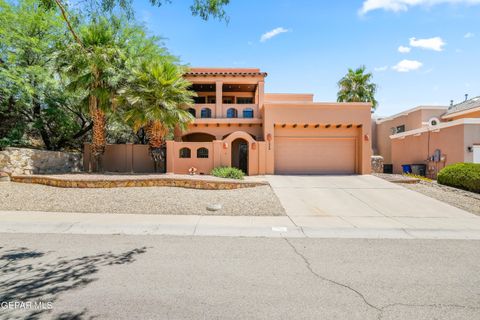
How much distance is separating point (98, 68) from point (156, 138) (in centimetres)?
507

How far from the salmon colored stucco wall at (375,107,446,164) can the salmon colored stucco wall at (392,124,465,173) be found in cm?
206

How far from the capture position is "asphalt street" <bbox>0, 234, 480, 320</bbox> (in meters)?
3.26

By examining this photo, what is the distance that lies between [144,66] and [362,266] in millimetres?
15264

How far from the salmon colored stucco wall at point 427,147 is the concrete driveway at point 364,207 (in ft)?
18.3

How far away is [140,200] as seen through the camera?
32.0 ft

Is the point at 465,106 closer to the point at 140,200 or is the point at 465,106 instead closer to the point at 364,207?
the point at 364,207

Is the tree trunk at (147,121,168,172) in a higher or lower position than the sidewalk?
higher

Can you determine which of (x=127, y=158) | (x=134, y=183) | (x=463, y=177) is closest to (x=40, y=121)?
(x=127, y=158)

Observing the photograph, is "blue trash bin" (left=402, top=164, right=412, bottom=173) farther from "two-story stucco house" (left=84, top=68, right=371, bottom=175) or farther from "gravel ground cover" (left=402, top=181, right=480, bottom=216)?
"gravel ground cover" (left=402, top=181, right=480, bottom=216)

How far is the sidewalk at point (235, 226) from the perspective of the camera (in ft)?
22.0

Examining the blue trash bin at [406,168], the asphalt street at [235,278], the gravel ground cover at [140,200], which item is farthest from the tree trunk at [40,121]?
the blue trash bin at [406,168]

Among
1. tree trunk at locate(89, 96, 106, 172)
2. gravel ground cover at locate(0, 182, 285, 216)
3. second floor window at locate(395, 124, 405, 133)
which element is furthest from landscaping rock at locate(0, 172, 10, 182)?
second floor window at locate(395, 124, 405, 133)

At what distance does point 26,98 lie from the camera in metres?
14.7

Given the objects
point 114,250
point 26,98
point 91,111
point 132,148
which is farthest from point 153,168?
point 114,250
